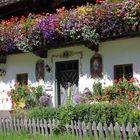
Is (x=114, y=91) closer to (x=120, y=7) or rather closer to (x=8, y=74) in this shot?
(x=120, y=7)

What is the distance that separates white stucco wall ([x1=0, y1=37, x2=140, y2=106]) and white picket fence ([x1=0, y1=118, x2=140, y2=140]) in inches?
120

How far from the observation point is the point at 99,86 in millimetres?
13266

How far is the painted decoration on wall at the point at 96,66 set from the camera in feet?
44.9

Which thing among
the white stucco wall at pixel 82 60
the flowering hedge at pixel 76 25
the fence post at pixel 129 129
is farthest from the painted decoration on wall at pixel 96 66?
the fence post at pixel 129 129

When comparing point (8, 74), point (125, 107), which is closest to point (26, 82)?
point (8, 74)

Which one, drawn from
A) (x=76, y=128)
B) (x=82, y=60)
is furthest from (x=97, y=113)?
(x=82, y=60)

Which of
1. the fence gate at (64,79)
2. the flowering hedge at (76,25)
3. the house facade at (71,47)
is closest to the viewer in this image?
the flowering hedge at (76,25)

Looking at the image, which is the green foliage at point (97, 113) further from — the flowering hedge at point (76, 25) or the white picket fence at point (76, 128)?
the flowering hedge at point (76, 25)

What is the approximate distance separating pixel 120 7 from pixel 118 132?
418 cm

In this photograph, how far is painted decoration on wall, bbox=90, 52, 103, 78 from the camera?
13695 millimetres

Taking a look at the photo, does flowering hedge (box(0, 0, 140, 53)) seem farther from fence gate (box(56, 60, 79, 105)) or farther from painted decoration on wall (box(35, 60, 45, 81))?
fence gate (box(56, 60, 79, 105))

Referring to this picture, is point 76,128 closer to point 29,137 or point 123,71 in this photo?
point 29,137

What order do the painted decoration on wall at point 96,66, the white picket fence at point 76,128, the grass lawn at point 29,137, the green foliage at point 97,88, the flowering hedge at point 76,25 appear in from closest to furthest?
the white picket fence at point 76,128 → the grass lawn at point 29,137 → the flowering hedge at point 76,25 → the green foliage at point 97,88 → the painted decoration on wall at point 96,66

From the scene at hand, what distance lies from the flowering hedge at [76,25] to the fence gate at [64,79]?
1398mm
